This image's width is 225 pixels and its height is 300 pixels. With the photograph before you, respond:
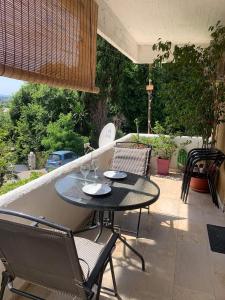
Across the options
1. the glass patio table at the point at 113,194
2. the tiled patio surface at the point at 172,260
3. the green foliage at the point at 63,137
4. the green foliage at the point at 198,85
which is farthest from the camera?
the green foliage at the point at 63,137

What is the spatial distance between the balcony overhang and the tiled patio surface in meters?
2.94

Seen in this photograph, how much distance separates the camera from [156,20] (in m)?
4.58

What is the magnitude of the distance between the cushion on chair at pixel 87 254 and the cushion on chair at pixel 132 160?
1703 mm

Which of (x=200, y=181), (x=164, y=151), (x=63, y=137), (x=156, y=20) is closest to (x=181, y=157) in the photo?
(x=164, y=151)

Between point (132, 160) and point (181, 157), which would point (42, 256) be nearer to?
point (132, 160)

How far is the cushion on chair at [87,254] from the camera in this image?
70.4 inches

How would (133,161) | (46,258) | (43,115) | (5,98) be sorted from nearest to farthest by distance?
(46,258) < (133,161) < (43,115) < (5,98)

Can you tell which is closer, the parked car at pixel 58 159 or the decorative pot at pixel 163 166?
the decorative pot at pixel 163 166

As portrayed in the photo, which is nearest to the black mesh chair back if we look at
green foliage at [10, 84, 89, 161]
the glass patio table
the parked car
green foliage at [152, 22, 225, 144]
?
the glass patio table

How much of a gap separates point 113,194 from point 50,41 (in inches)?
62.6

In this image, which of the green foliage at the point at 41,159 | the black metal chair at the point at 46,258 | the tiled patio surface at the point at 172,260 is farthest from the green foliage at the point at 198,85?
the green foliage at the point at 41,159

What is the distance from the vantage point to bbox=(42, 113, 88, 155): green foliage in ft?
35.0

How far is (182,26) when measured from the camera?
494cm

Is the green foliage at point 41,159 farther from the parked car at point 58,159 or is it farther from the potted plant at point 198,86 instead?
the potted plant at point 198,86
